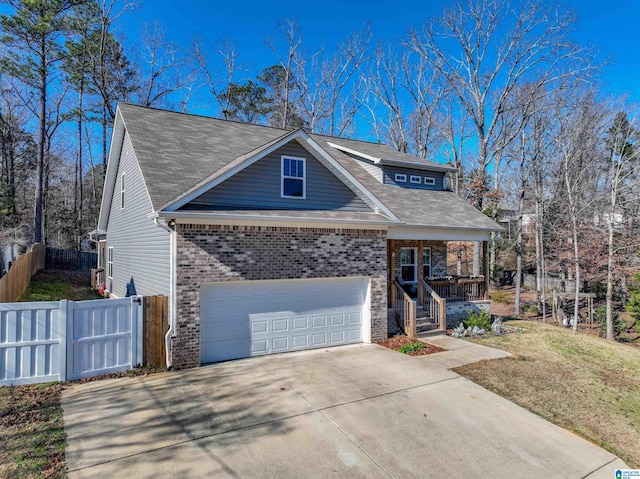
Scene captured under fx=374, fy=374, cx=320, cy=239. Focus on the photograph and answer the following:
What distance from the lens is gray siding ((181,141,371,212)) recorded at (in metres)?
8.94

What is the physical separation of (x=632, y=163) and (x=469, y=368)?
957 inches

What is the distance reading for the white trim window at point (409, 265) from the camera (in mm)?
14562

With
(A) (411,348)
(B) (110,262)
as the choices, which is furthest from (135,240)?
(A) (411,348)

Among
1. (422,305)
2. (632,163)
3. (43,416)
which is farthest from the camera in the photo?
(632,163)

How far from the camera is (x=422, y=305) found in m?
13.2

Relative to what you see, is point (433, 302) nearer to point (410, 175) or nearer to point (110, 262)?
point (410, 175)

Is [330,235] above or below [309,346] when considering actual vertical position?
above

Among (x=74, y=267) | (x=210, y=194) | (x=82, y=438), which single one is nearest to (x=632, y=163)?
(x=210, y=194)

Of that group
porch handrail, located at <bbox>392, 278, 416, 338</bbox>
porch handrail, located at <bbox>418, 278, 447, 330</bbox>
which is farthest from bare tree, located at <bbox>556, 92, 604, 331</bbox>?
porch handrail, located at <bbox>392, 278, 416, 338</bbox>

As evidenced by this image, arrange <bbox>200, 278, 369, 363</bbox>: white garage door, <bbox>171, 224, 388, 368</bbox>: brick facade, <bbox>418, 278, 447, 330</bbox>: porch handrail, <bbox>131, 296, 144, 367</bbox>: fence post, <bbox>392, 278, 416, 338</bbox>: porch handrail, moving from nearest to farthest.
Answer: <bbox>131, 296, 144, 367</bbox>: fence post, <bbox>171, 224, 388, 368</bbox>: brick facade, <bbox>200, 278, 369, 363</bbox>: white garage door, <bbox>392, 278, 416, 338</bbox>: porch handrail, <bbox>418, 278, 447, 330</bbox>: porch handrail

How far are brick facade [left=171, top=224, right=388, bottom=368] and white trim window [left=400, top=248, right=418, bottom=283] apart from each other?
3837 mm

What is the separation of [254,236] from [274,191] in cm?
147

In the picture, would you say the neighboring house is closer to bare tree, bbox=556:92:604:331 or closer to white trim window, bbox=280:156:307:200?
white trim window, bbox=280:156:307:200

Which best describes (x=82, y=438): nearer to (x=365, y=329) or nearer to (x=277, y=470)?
(x=277, y=470)
